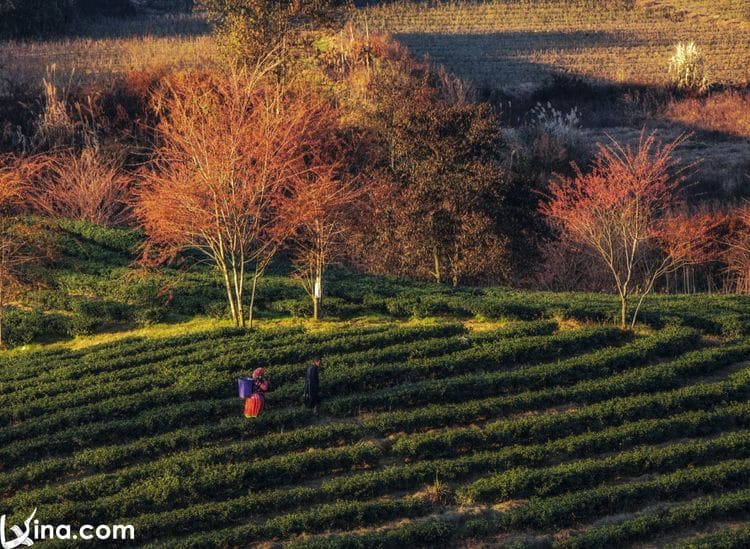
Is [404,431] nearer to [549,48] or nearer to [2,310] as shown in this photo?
[2,310]

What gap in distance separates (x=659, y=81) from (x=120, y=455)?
59534 mm

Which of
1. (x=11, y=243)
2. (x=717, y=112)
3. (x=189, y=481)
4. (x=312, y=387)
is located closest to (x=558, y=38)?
(x=717, y=112)

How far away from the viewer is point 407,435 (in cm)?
2044

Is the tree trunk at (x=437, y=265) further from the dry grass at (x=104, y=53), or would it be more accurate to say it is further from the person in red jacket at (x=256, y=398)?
the dry grass at (x=104, y=53)

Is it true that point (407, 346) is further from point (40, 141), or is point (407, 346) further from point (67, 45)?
point (67, 45)

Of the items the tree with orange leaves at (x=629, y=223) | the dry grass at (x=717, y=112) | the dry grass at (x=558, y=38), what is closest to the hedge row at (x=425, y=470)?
the tree with orange leaves at (x=629, y=223)

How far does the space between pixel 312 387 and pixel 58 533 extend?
6.27m

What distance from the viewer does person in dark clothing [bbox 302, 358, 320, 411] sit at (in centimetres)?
2094

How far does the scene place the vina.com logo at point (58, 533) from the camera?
55.2ft

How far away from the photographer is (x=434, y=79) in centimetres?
6191

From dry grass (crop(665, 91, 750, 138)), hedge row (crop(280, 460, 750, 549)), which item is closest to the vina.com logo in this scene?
hedge row (crop(280, 460, 750, 549))

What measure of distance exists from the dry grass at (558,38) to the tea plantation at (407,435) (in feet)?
150

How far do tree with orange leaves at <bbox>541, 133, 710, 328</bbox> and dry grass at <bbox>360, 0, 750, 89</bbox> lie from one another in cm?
2873

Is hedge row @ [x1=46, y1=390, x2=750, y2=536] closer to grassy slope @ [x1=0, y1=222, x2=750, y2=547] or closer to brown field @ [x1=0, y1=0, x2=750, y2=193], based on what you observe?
grassy slope @ [x1=0, y1=222, x2=750, y2=547]
